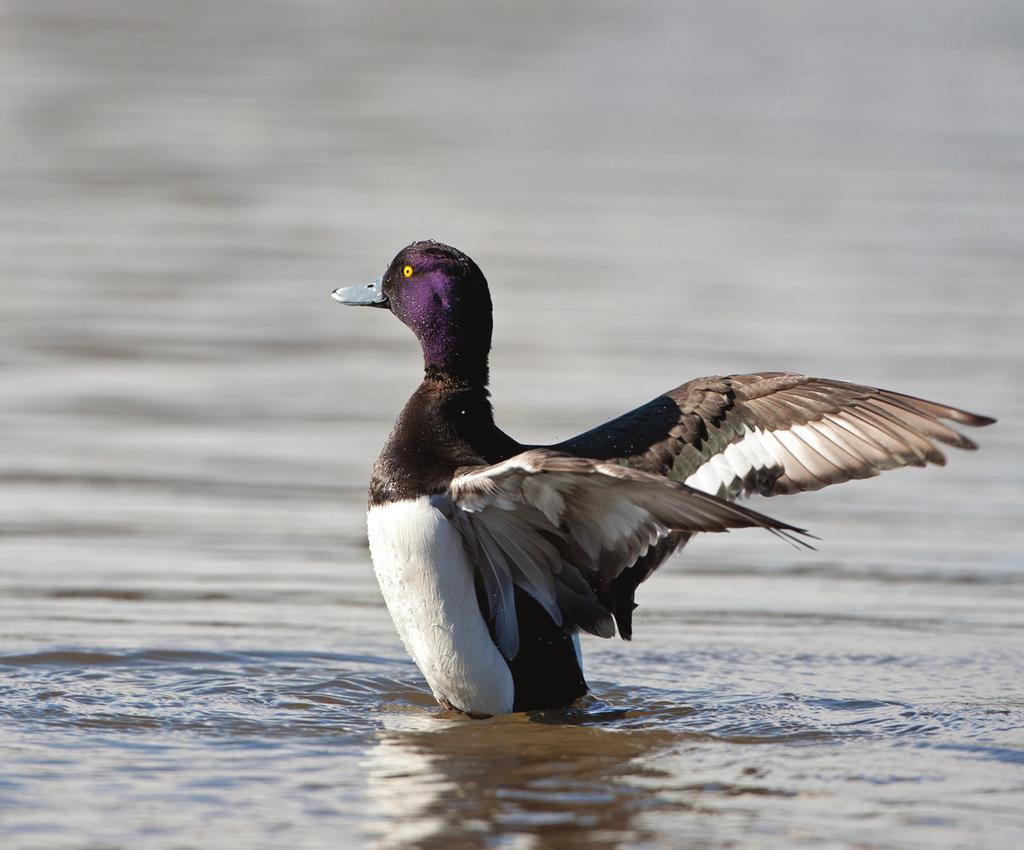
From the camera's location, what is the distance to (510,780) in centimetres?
592

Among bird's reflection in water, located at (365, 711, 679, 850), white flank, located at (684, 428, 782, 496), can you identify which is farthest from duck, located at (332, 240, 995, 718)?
bird's reflection in water, located at (365, 711, 679, 850)

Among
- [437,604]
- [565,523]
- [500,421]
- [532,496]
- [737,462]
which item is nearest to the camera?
[532,496]

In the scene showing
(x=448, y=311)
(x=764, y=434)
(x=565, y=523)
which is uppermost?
(x=448, y=311)

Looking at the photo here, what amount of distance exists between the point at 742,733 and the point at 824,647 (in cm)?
112

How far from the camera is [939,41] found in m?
26.5

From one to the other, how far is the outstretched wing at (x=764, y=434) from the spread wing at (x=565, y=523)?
0.35 metres

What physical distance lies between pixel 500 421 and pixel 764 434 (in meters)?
3.65

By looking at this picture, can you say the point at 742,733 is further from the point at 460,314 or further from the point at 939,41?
the point at 939,41

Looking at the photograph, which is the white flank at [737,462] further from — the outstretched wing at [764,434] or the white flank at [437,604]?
the white flank at [437,604]

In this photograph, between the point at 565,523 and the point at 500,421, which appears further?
the point at 500,421

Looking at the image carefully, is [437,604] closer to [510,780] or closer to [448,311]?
[510,780]

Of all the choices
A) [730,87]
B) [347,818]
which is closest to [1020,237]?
[730,87]

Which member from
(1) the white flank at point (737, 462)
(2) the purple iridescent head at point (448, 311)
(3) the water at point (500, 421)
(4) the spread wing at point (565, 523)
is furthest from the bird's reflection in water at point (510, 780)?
(2) the purple iridescent head at point (448, 311)

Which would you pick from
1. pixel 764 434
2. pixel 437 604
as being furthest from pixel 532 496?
pixel 764 434
